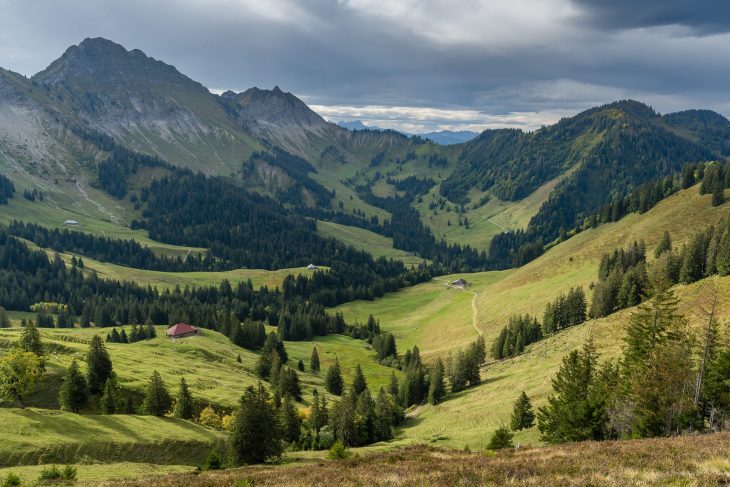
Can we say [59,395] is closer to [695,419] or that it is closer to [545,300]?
[695,419]

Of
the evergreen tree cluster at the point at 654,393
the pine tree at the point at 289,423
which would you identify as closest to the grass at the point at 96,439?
the pine tree at the point at 289,423

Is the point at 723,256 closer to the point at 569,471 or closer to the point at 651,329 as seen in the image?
the point at 651,329

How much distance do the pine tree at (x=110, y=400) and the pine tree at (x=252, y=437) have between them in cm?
2473

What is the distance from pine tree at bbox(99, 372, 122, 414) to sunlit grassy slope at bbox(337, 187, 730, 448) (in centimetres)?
4328

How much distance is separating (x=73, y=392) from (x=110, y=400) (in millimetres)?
5156

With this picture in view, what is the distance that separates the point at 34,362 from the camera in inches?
2324

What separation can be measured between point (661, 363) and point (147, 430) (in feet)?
197

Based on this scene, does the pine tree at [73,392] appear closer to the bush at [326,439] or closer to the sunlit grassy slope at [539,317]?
the bush at [326,439]

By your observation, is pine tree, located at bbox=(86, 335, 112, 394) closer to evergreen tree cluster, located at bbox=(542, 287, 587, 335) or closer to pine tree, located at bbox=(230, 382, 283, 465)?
pine tree, located at bbox=(230, 382, 283, 465)

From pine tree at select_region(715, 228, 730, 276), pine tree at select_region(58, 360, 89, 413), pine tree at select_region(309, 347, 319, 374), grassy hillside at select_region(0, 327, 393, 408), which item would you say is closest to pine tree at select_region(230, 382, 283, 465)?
pine tree at select_region(58, 360, 89, 413)

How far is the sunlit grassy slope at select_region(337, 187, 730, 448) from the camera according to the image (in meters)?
77.0

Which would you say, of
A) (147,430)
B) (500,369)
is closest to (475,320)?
(500,369)

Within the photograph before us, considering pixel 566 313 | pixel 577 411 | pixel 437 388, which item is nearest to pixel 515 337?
pixel 566 313

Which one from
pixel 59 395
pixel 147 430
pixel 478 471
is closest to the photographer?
pixel 478 471
